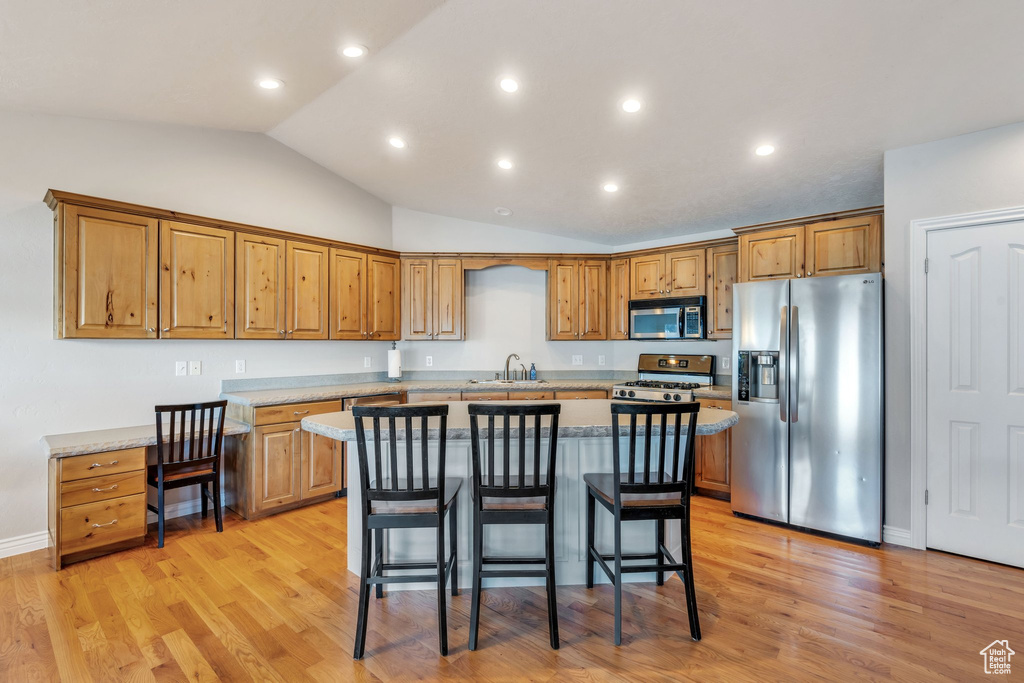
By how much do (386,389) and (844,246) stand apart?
393 cm

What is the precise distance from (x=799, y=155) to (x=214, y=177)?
14.2ft

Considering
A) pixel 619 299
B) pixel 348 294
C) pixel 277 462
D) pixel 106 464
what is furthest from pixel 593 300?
pixel 106 464

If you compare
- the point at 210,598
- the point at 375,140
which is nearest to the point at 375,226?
the point at 375,140

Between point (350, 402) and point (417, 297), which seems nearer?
point (350, 402)

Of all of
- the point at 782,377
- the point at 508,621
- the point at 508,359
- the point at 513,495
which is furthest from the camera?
the point at 508,359

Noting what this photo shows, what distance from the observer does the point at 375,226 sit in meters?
4.98

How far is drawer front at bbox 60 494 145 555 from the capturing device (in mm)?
2760

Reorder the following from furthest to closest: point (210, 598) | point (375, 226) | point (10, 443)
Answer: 1. point (375, 226)
2. point (10, 443)
3. point (210, 598)

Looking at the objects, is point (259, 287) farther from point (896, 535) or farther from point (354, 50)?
point (896, 535)

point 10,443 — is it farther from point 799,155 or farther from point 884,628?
point 799,155

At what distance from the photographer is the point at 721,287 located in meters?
4.41

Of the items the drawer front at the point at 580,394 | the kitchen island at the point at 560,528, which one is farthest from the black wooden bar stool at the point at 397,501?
the drawer front at the point at 580,394

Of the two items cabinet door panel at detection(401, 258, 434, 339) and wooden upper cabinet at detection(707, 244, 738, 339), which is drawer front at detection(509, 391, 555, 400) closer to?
cabinet door panel at detection(401, 258, 434, 339)

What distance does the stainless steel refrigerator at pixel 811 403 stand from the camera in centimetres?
308
